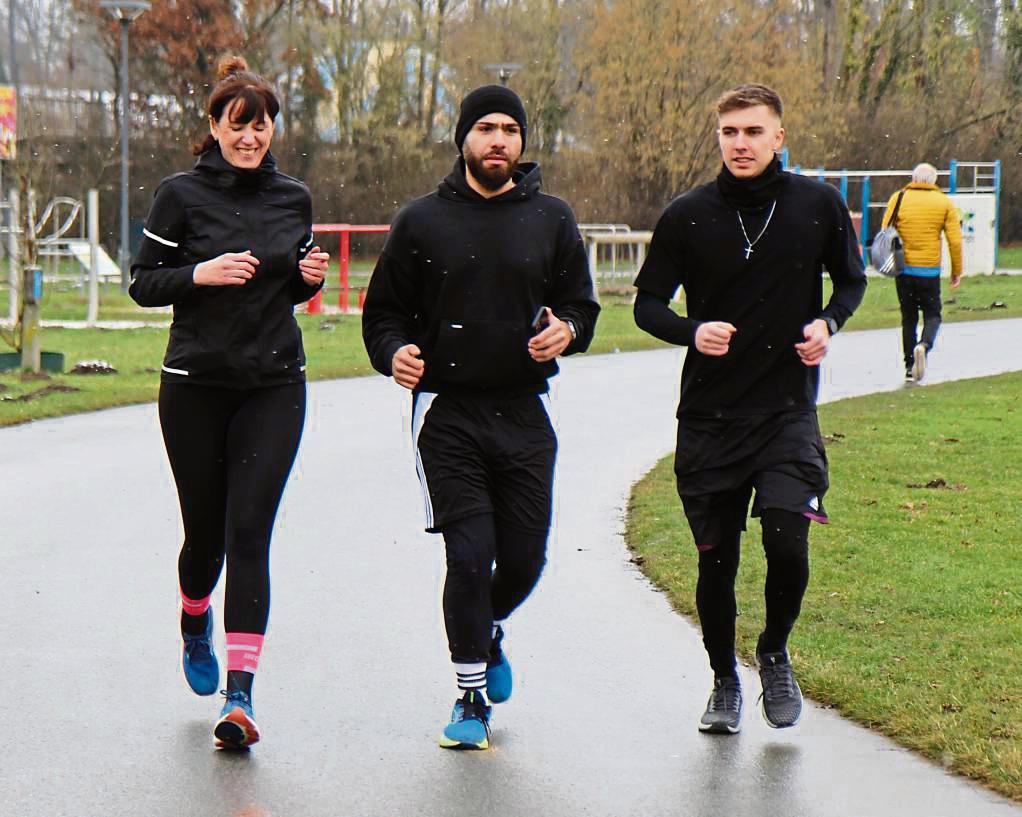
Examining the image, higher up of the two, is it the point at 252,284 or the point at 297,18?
the point at 297,18

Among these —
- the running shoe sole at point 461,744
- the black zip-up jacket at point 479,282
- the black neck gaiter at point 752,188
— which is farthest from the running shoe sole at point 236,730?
the black neck gaiter at point 752,188

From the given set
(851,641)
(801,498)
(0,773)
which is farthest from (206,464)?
(851,641)

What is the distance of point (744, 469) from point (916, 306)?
11.7 meters

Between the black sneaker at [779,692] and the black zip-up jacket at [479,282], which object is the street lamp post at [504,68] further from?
the black sneaker at [779,692]

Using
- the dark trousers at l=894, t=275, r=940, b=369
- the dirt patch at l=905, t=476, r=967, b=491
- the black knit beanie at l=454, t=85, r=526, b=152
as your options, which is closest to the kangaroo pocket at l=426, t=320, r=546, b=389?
the black knit beanie at l=454, t=85, r=526, b=152

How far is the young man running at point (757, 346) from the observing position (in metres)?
5.37

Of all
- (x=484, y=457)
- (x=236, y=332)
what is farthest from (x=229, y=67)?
(x=484, y=457)

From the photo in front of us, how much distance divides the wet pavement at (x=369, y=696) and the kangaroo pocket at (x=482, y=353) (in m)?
1.11

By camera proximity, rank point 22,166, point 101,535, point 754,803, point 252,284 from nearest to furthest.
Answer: point 754,803 → point 252,284 → point 101,535 → point 22,166

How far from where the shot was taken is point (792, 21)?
48.7 m

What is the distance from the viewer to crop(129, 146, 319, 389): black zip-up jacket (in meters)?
5.46

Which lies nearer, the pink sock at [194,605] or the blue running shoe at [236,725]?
the blue running shoe at [236,725]

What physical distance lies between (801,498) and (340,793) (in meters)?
1.59

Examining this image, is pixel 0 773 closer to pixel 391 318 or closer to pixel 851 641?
pixel 391 318
